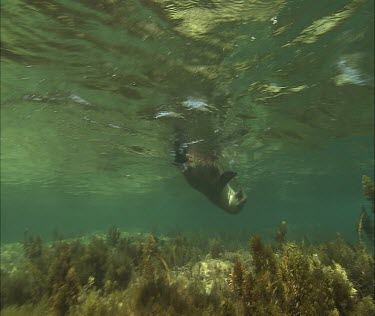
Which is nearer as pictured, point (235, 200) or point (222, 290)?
point (222, 290)

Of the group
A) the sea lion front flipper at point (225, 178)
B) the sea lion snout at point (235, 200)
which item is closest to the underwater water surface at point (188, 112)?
the sea lion front flipper at point (225, 178)

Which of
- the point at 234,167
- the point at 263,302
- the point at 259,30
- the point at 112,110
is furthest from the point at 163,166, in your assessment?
the point at 263,302

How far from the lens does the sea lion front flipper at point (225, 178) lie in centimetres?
1486

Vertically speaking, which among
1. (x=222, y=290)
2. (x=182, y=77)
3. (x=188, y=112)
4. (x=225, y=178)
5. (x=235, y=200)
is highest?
(x=182, y=77)

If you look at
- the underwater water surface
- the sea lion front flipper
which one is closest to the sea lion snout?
the underwater water surface

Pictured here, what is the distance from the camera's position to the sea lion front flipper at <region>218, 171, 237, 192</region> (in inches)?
585

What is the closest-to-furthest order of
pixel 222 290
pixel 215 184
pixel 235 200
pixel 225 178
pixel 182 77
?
pixel 222 290, pixel 182 77, pixel 225 178, pixel 215 184, pixel 235 200

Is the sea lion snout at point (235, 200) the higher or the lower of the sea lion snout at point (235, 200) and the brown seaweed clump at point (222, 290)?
the lower

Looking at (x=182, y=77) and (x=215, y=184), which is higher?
(x=182, y=77)

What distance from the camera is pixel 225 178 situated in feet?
49.8

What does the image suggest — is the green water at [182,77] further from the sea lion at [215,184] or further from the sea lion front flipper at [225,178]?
the sea lion front flipper at [225,178]

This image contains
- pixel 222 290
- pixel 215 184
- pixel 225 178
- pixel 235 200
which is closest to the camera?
pixel 222 290

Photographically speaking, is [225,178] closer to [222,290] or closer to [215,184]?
[215,184]

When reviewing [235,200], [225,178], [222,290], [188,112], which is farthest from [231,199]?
[222,290]
